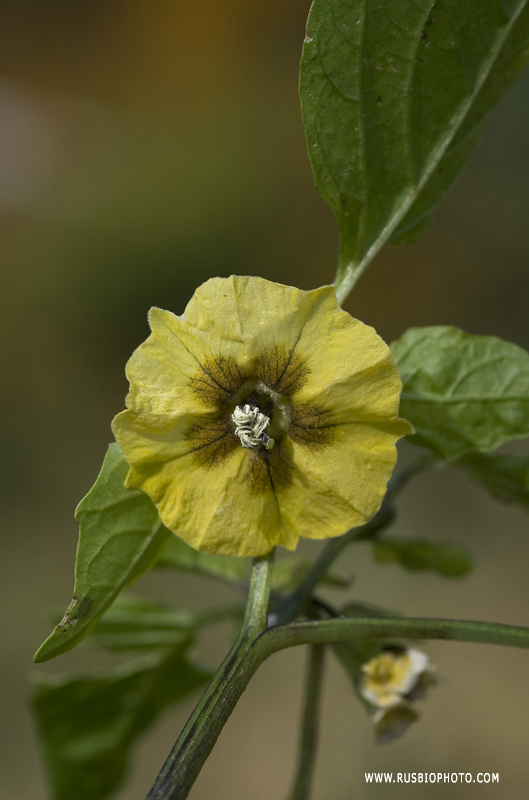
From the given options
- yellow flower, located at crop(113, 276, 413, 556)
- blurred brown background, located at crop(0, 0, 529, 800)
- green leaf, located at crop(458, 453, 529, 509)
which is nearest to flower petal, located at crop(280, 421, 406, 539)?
yellow flower, located at crop(113, 276, 413, 556)

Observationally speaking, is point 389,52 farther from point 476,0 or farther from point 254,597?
point 254,597

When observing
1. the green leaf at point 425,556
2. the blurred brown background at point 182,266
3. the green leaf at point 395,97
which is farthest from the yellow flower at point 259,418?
the blurred brown background at point 182,266

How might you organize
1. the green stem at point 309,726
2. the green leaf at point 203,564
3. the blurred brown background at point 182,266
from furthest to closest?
1. the blurred brown background at point 182,266
2. the green leaf at point 203,564
3. the green stem at point 309,726

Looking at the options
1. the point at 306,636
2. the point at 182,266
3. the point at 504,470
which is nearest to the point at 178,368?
the point at 306,636

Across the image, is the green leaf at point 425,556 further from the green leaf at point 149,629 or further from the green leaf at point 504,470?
the green leaf at point 149,629

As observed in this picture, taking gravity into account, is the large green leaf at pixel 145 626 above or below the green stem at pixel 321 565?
below

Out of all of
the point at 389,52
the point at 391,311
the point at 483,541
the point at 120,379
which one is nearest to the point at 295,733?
the point at 483,541
